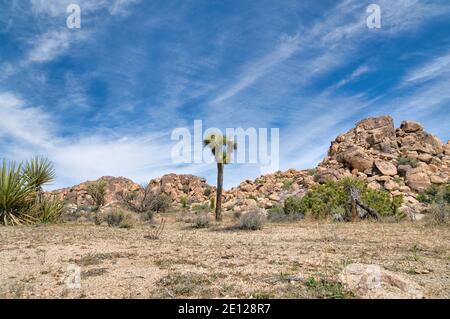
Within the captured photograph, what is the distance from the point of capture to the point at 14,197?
1454 cm

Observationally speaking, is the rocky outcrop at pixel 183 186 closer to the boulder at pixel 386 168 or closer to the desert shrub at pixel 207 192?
the desert shrub at pixel 207 192

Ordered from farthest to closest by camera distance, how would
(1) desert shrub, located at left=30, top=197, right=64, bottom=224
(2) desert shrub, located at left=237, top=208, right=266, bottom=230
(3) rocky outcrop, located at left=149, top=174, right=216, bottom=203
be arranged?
1. (3) rocky outcrop, located at left=149, top=174, right=216, bottom=203
2. (1) desert shrub, located at left=30, top=197, right=64, bottom=224
3. (2) desert shrub, located at left=237, top=208, right=266, bottom=230

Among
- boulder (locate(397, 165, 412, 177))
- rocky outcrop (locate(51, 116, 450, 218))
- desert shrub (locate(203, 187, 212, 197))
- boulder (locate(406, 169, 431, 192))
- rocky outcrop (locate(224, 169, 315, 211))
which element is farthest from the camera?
desert shrub (locate(203, 187, 212, 197))

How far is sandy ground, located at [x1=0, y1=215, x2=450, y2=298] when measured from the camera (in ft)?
14.8

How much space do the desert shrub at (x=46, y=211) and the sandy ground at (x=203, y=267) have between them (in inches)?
238

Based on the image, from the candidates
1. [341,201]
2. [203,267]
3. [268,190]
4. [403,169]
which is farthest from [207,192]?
[203,267]

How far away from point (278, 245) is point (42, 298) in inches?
238

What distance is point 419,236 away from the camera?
10.3 m

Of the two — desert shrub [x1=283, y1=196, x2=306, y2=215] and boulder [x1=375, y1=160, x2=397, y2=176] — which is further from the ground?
boulder [x1=375, y1=160, x2=397, y2=176]

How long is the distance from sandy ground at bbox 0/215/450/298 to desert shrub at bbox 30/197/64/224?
19.8 feet

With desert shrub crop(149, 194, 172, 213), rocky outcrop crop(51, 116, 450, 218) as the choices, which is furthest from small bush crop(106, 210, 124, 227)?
rocky outcrop crop(51, 116, 450, 218)

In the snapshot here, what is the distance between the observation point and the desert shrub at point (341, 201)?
18.9 meters

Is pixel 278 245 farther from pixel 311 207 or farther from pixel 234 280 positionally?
pixel 311 207

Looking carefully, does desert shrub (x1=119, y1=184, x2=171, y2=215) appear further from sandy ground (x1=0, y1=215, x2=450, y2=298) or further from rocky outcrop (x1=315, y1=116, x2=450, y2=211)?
sandy ground (x1=0, y1=215, x2=450, y2=298)
